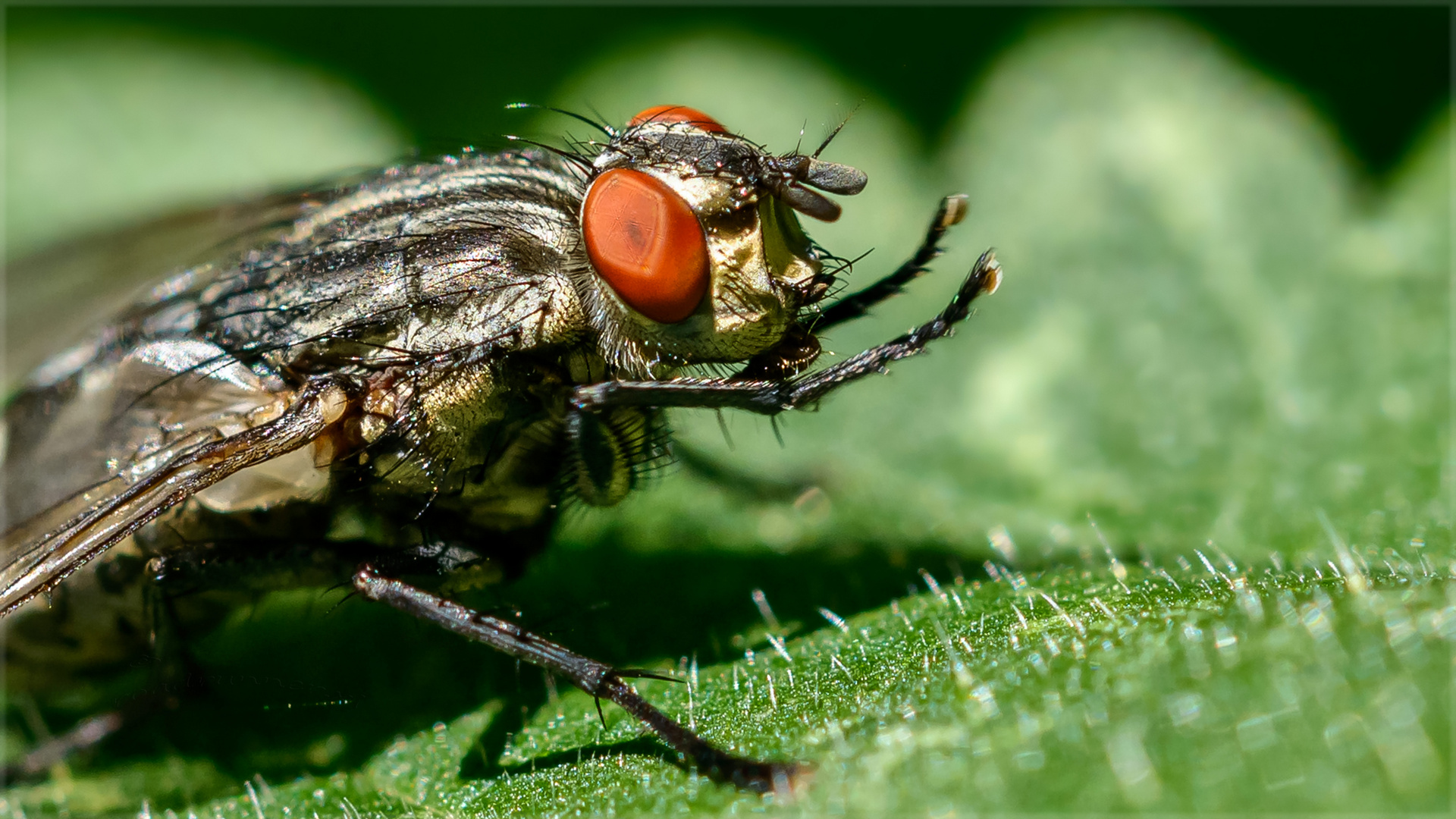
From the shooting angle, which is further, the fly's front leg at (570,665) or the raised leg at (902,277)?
the raised leg at (902,277)

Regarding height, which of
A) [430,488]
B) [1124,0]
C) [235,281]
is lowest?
[430,488]

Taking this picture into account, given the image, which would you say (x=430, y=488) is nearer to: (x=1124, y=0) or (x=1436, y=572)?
(x=1436, y=572)

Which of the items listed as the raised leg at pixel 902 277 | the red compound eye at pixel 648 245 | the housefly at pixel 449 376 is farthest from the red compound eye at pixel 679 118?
the raised leg at pixel 902 277

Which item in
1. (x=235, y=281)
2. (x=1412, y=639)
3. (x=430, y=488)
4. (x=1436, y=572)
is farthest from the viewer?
(x=235, y=281)

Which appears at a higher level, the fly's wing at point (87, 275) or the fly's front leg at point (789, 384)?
the fly's wing at point (87, 275)

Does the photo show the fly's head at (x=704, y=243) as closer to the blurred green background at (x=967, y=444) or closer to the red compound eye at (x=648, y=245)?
the red compound eye at (x=648, y=245)

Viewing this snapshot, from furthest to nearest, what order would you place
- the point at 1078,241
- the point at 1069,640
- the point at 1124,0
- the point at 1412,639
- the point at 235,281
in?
the point at 1124,0, the point at 1078,241, the point at 235,281, the point at 1069,640, the point at 1412,639

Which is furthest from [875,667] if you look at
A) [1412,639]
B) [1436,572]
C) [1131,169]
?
[1131,169]
